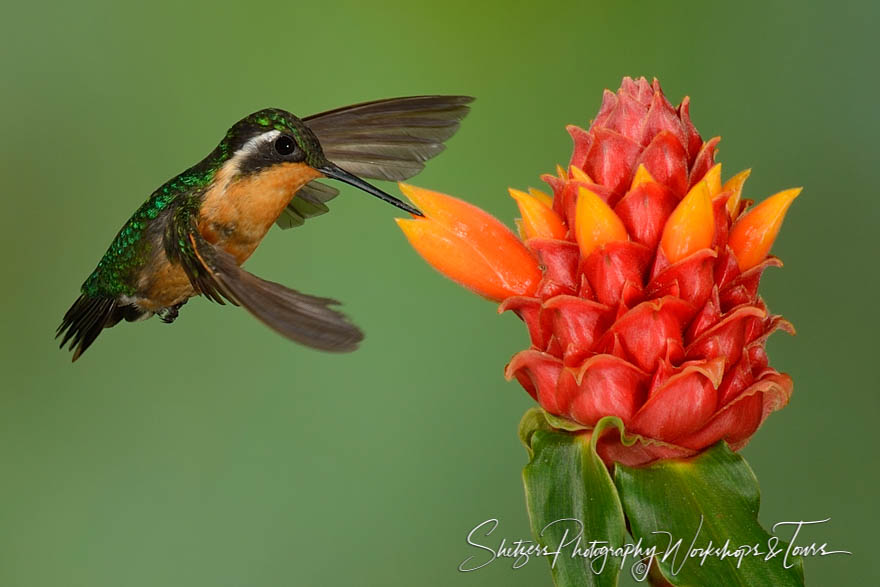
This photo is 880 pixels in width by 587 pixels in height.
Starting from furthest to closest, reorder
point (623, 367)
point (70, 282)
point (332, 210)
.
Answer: point (332, 210) < point (70, 282) < point (623, 367)

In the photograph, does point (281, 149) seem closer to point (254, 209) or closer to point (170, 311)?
point (254, 209)

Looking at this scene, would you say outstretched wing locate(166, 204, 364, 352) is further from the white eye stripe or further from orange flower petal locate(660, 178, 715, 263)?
orange flower petal locate(660, 178, 715, 263)

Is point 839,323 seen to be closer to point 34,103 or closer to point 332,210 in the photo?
point 332,210

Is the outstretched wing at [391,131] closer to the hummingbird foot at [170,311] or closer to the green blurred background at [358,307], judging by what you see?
the hummingbird foot at [170,311]

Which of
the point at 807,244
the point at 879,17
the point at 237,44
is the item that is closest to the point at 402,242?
the point at 237,44

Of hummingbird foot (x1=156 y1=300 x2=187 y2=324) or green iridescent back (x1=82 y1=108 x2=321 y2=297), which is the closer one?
green iridescent back (x1=82 y1=108 x2=321 y2=297)

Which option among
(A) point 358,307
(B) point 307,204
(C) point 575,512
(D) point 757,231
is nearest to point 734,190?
(D) point 757,231

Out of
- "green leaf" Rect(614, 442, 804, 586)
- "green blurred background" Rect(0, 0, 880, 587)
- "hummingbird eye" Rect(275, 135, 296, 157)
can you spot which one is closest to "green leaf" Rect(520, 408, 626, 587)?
"green leaf" Rect(614, 442, 804, 586)
